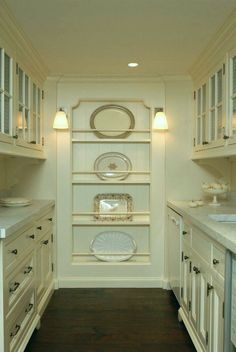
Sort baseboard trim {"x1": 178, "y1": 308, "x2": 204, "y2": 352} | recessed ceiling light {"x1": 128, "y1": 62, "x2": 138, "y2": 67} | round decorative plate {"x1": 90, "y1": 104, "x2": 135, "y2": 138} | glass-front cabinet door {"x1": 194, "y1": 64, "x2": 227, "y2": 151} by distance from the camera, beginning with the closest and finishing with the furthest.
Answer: baseboard trim {"x1": 178, "y1": 308, "x2": 204, "y2": 352}
glass-front cabinet door {"x1": 194, "y1": 64, "x2": 227, "y2": 151}
recessed ceiling light {"x1": 128, "y1": 62, "x2": 138, "y2": 67}
round decorative plate {"x1": 90, "y1": 104, "x2": 135, "y2": 138}

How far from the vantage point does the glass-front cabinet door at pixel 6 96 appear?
83.9 inches

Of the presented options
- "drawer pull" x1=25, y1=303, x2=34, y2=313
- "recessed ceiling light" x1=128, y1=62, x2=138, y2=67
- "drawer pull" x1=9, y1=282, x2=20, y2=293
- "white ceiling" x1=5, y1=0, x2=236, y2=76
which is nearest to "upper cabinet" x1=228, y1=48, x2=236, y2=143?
"white ceiling" x1=5, y1=0, x2=236, y2=76

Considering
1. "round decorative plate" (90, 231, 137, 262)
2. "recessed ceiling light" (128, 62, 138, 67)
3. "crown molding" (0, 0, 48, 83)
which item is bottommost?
"round decorative plate" (90, 231, 137, 262)

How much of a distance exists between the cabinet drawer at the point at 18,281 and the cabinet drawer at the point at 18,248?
0.18 ft

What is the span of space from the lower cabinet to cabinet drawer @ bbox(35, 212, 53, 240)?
1.15 meters

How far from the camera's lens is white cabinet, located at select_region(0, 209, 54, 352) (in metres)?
1.73

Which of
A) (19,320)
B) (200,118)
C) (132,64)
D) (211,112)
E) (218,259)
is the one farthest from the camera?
(200,118)

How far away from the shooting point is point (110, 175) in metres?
3.53

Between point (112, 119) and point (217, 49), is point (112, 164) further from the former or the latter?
point (217, 49)

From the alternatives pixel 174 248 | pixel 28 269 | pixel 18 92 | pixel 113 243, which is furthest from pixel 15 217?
pixel 113 243

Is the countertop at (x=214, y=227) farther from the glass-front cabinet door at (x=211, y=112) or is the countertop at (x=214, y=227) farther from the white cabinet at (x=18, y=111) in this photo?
the white cabinet at (x=18, y=111)

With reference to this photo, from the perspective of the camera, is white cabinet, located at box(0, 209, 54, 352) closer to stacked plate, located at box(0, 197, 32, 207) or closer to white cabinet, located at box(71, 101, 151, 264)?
stacked plate, located at box(0, 197, 32, 207)

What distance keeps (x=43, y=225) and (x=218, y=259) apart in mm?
1607

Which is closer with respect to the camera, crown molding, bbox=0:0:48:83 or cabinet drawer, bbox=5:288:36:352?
cabinet drawer, bbox=5:288:36:352
